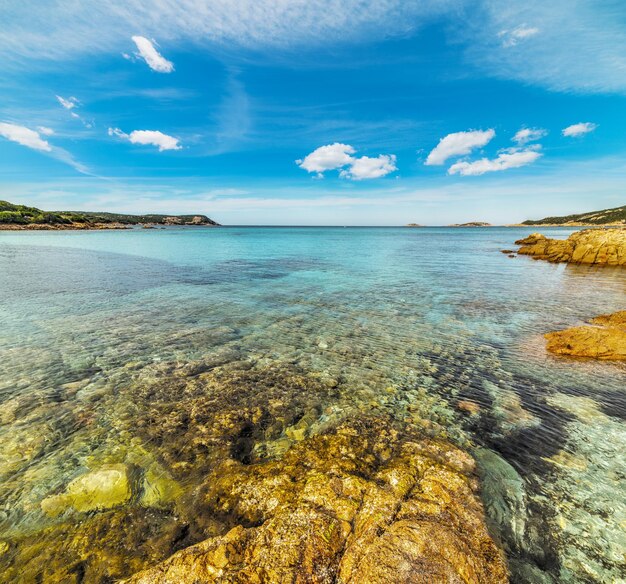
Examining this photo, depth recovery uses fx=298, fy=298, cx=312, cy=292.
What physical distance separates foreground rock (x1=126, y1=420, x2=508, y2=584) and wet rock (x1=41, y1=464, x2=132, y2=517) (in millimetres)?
1538

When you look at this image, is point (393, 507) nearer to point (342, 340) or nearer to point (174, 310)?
point (342, 340)

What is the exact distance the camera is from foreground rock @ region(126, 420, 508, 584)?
3213mm

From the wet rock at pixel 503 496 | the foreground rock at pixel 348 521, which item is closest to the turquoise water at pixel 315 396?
the wet rock at pixel 503 496

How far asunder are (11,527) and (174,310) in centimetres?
1240

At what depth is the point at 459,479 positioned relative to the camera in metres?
4.91

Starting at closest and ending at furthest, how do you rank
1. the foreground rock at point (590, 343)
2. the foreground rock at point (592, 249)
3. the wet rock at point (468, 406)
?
1. the wet rock at point (468, 406)
2. the foreground rock at point (590, 343)
3. the foreground rock at point (592, 249)

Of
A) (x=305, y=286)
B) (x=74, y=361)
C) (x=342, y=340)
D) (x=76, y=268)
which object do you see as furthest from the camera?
(x=76, y=268)

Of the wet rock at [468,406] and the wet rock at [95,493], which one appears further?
the wet rock at [468,406]

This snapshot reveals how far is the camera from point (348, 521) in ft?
13.1

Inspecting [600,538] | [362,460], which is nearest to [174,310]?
[362,460]

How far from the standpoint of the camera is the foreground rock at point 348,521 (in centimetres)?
321

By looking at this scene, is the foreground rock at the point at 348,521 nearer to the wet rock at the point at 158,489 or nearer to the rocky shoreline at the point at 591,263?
the wet rock at the point at 158,489

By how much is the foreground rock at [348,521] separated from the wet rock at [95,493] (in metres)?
1.54

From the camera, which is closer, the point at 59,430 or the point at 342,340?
the point at 59,430
